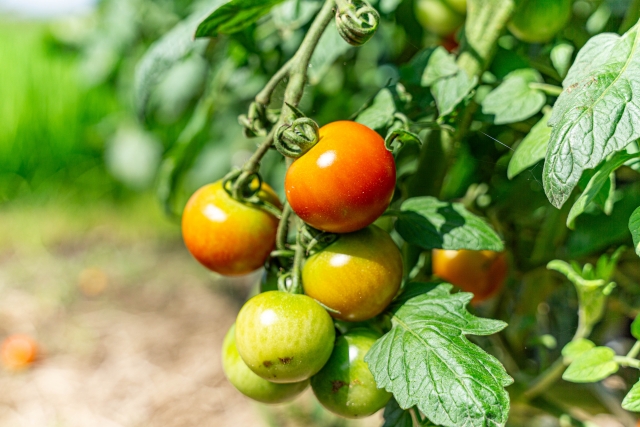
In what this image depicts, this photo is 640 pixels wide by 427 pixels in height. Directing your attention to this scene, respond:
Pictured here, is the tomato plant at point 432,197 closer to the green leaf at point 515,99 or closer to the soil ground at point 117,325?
the green leaf at point 515,99

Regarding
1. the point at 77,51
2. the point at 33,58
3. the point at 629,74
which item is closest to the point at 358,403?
the point at 629,74

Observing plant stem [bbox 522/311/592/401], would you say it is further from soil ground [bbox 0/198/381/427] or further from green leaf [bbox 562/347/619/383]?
soil ground [bbox 0/198/381/427]

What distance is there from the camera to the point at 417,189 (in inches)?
26.0

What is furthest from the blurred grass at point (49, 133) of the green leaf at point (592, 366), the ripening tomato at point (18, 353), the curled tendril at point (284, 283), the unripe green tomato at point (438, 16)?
the green leaf at point (592, 366)

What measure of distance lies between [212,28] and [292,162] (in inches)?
7.1

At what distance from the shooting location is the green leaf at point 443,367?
43cm

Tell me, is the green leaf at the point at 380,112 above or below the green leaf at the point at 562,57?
below

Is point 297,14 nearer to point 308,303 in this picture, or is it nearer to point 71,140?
point 308,303

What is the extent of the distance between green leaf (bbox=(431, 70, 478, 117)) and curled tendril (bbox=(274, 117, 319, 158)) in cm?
14

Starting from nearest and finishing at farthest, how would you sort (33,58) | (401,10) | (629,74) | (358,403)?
1. (629,74)
2. (358,403)
3. (401,10)
4. (33,58)

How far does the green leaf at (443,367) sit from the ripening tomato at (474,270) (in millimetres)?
198

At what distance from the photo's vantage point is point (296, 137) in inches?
18.6

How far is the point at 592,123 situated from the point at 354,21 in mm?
191

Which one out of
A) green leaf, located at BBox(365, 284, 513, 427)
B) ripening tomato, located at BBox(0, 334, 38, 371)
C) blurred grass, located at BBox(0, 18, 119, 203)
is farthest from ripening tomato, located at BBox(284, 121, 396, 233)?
blurred grass, located at BBox(0, 18, 119, 203)
